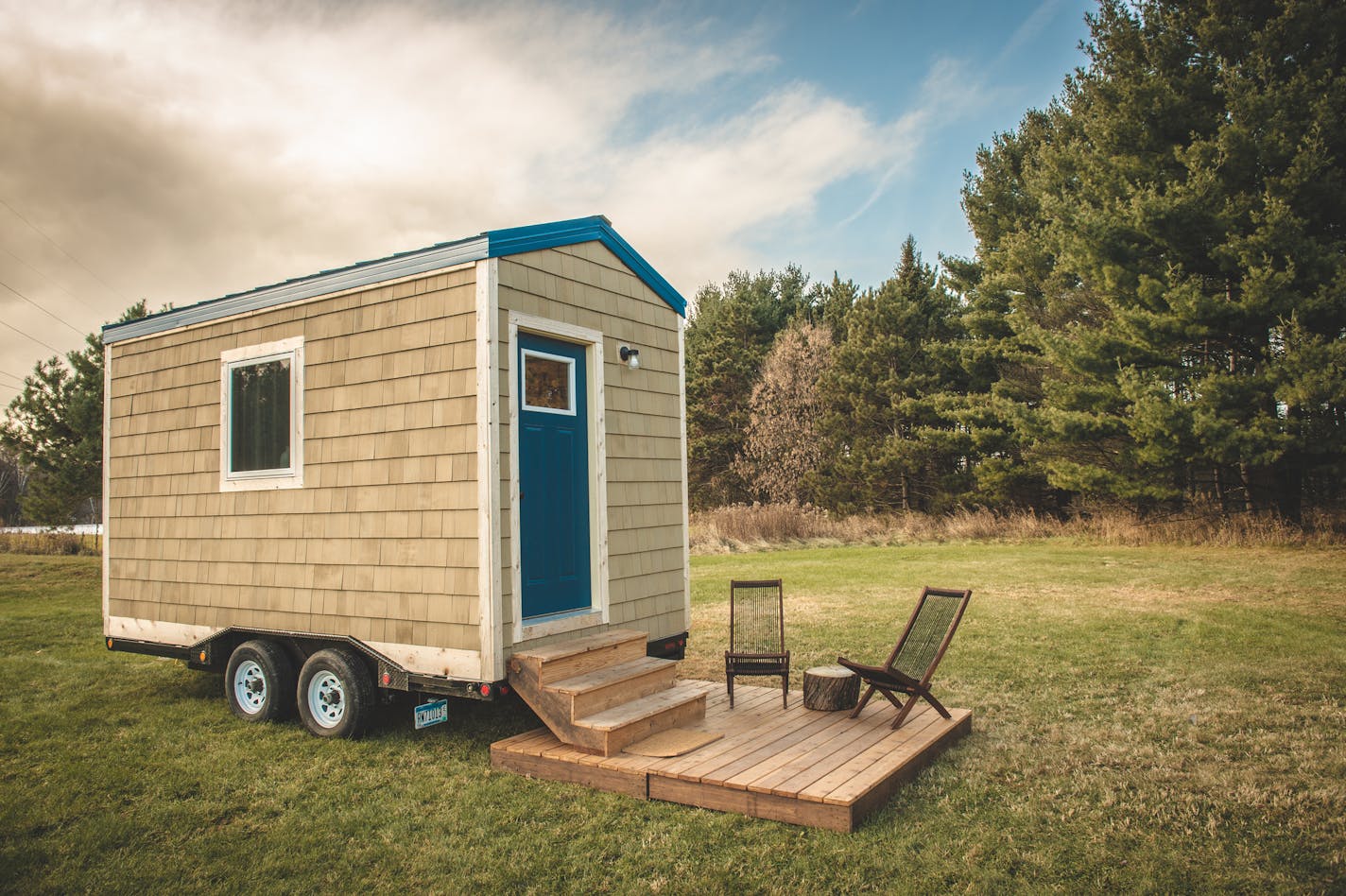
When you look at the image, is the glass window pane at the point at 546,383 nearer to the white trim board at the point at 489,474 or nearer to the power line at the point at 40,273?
the white trim board at the point at 489,474

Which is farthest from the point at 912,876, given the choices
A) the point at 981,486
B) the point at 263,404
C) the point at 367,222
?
the point at 981,486

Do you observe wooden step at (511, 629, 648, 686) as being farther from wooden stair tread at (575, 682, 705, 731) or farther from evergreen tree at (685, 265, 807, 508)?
evergreen tree at (685, 265, 807, 508)

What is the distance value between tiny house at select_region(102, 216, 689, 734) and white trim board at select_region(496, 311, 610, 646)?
0.05 feet

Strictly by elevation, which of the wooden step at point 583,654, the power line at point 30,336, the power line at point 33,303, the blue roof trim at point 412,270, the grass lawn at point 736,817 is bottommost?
the grass lawn at point 736,817

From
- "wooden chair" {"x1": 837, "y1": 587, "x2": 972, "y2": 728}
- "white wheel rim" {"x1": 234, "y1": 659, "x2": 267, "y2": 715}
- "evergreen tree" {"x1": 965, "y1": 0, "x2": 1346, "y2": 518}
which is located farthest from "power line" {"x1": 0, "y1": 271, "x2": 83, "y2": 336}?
"evergreen tree" {"x1": 965, "y1": 0, "x2": 1346, "y2": 518}

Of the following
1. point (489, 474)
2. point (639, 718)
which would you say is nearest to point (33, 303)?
point (489, 474)

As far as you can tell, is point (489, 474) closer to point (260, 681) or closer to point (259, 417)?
point (259, 417)

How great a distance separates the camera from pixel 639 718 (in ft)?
15.0

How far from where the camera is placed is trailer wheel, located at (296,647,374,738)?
17.0 ft

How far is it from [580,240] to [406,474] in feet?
6.68

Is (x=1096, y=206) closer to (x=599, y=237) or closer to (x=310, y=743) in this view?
(x=599, y=237)

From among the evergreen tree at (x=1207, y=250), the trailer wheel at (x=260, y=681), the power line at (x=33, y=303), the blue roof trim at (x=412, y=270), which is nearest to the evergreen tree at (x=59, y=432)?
the power line at (x=33, y=303)

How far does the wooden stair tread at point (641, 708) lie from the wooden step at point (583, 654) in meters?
0.33

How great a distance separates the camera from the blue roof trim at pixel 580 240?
16.3 feet
